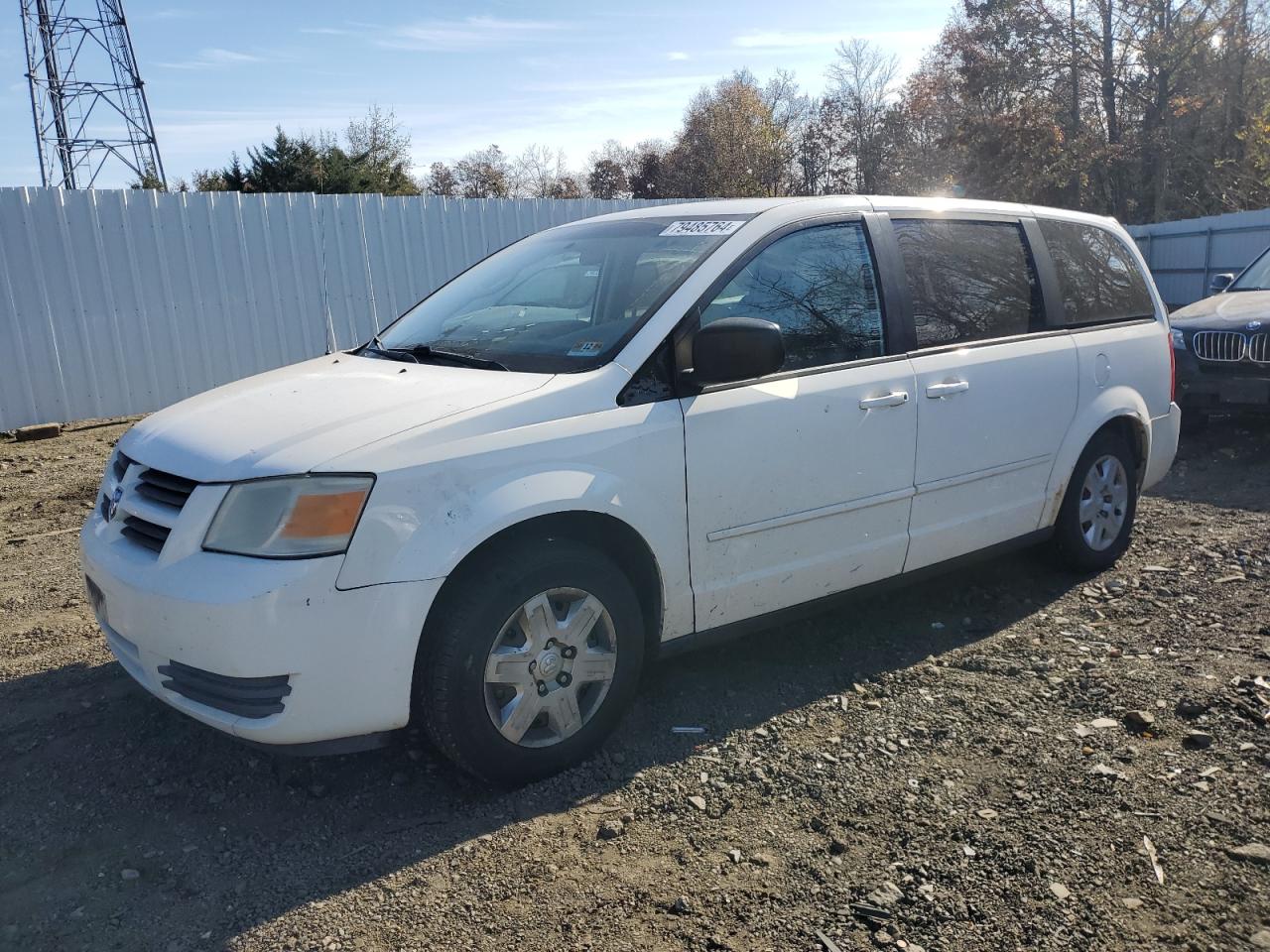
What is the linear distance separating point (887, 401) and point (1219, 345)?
18.8ft

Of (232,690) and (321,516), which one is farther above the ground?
(321,516)

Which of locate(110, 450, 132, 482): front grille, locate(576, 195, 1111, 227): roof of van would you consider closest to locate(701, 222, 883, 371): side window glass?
locate(576, 195, 1111, 227): roof of van

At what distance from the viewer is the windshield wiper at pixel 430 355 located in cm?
348

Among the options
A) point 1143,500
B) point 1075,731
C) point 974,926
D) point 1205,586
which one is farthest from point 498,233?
point 974,926

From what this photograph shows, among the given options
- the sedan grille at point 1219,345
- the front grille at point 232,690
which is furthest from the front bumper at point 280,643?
the sedan grille at point 1219,345

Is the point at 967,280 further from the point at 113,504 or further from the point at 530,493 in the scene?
the point at 113,504

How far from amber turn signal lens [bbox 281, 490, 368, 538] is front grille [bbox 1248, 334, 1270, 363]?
7698mm

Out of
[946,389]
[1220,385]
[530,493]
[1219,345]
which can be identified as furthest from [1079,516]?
[1219,345]

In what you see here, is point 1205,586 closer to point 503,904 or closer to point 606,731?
point 606,731

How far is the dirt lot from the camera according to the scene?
2.54m

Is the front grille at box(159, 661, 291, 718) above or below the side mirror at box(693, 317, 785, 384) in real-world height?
below

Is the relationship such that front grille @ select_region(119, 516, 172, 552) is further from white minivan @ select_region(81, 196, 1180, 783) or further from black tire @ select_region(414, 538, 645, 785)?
black tire @ select_region(414, 538, 645, 785)

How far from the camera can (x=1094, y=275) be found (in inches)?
196

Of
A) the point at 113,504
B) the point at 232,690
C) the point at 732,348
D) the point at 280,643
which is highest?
the point at 732,348
